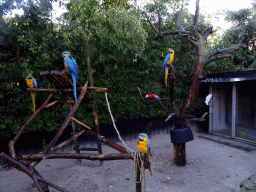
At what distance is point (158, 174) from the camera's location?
3.78 m

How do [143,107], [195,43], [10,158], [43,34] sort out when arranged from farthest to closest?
1. [143,107]
2. [43,34]
3. [195,43]
4. [10,158]

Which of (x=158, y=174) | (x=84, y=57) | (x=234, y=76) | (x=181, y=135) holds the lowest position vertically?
(x=158, y=174)

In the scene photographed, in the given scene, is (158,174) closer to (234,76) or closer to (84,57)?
(84,57)

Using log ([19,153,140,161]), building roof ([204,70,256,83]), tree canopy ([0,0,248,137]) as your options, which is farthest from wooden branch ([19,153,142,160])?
building roof ([204,70,256,83])

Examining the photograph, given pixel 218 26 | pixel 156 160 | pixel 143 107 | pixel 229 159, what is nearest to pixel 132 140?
pixel 143 107

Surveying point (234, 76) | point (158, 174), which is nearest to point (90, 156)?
point (158, 174)

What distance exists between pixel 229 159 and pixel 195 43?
10.00 feet

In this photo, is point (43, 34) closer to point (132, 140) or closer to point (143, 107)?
point (143, 107)

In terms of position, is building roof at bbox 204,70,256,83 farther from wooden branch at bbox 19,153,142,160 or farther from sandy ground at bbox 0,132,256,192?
wooden branch at bbox 19,153,142,160

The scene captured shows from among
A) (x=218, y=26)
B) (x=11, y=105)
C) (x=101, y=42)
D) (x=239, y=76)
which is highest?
(x=218, y=26)

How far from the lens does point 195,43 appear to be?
158 inches

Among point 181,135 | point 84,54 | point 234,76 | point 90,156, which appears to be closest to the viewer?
point 90,156

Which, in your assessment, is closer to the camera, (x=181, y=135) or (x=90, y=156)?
(x=90, y=156)

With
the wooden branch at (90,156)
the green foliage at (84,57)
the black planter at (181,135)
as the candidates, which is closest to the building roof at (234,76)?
the green foliage at (84,57)
